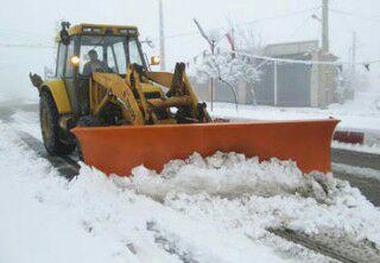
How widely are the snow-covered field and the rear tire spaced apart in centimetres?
213

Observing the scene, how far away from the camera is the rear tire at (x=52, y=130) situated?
8.96 metres

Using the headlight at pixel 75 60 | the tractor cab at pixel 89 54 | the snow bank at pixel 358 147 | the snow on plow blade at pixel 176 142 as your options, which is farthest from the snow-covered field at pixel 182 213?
the snow bank at pixel 358 147

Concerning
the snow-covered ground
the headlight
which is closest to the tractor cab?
the headlight

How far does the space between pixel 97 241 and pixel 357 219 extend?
7.75 feet

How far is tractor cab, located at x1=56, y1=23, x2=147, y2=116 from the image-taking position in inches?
323

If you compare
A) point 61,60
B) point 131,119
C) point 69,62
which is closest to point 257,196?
point 131,119

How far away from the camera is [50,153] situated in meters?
9.28

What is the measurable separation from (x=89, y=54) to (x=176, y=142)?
2.95 meters

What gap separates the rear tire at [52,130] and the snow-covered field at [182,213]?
2.13 meters

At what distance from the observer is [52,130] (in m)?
9.02

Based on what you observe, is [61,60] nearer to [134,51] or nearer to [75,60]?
[75,60]

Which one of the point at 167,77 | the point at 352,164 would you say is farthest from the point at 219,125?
the point at 352,164

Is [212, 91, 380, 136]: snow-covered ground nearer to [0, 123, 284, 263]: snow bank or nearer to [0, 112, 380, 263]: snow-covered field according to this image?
[0, 112, 380, 263]: snow-covered field

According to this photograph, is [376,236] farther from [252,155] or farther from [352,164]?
[352,164]
